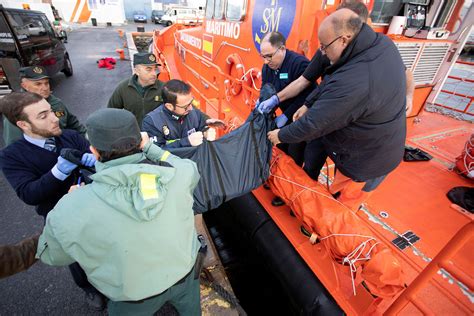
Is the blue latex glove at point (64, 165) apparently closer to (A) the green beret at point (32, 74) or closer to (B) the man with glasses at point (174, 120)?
(B) the man with glasses at point (174, 120)

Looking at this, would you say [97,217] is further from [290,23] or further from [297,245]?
[290,23]

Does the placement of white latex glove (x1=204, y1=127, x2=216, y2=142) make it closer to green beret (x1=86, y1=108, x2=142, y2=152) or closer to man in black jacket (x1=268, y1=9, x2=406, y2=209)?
man in black jacket (x1=268, y1=9, x2=406, y2=209)

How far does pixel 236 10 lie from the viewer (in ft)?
12.0

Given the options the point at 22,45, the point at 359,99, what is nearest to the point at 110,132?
the point at 359,99

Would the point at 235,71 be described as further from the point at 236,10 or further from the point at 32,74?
the point at 32,74

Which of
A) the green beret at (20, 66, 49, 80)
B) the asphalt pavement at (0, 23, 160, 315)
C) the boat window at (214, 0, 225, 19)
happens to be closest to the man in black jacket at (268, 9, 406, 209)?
the asphalt pavement at (0, 23, 160, 315)

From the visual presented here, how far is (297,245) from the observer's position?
2.00 metres

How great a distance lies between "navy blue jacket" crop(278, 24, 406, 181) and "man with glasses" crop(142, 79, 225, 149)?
885mm

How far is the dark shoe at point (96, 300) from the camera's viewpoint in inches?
77.5

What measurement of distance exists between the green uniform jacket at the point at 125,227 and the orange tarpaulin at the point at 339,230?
1029 mm

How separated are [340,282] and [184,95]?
1923mm

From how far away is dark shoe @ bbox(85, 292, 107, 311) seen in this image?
6.46 feet

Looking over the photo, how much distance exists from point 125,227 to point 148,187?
197 millimetres

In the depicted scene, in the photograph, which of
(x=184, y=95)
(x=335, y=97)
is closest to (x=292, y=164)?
(x=335, y=97)
